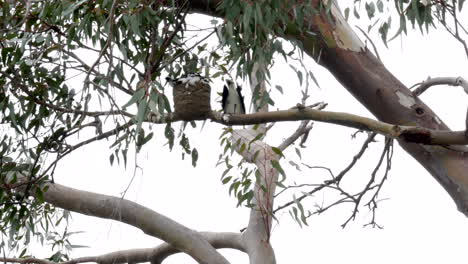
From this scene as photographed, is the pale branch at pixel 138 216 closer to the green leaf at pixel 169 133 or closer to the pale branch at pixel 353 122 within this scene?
the green leaf at pixel 169 133

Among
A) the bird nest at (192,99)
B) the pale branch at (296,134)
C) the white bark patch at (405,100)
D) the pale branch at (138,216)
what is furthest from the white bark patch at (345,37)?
the pale branch at (138,216)

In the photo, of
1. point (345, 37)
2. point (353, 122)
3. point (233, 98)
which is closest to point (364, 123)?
point (353, 122)

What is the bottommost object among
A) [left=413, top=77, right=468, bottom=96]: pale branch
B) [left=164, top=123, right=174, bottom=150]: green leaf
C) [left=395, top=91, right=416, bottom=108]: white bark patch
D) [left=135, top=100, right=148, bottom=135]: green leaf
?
[left=135, top=100, right=148, bottom=135]: green leaf

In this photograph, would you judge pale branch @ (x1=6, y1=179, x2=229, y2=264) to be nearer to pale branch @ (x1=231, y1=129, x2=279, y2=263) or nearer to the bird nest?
pale branch @ (x1=231, y1=129, x2=279, y2=263)

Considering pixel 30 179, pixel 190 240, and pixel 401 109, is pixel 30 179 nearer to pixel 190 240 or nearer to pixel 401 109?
pixel 190 240

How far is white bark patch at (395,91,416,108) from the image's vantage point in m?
2.29

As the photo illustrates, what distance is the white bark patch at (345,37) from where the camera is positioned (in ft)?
7.83

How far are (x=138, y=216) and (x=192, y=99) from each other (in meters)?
1.10

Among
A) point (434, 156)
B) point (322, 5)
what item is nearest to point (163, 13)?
point (322, 5)

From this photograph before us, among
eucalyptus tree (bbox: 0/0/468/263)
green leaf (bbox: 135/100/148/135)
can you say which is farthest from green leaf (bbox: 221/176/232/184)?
green leaf (bbox: 135/100/148/135)

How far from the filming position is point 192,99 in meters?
1.93

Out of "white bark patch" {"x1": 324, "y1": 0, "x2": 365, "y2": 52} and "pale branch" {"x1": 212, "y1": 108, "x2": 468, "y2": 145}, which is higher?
"white bark patch" {"x1": 324, "y1": 0, "x2": 365, "y2": 52}

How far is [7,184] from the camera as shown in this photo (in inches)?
91.7

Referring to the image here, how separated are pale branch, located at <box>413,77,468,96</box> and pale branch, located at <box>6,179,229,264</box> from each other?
45.0 inches
